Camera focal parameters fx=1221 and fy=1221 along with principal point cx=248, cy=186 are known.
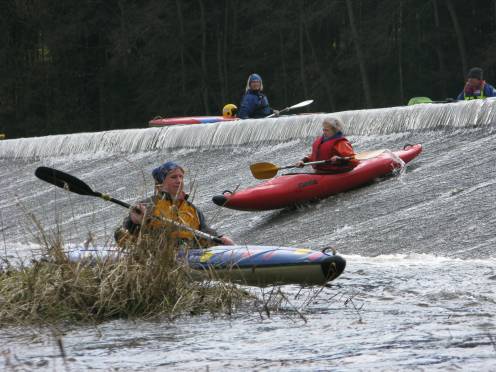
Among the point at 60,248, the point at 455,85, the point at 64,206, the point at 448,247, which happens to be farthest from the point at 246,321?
the point at 455,85

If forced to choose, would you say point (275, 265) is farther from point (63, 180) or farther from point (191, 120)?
point (191, 120)

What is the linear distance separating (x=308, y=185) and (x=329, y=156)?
42cm

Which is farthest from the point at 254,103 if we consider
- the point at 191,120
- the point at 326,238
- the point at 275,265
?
the point at 275,265

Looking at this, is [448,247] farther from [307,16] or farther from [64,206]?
[307,16]

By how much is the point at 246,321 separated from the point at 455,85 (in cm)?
2566

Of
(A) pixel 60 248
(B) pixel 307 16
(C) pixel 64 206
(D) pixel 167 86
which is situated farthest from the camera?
(D) pixel 167 86

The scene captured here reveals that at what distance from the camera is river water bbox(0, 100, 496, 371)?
558 centimetres

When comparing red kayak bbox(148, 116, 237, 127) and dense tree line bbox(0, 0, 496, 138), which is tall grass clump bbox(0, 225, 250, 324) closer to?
red kayak bbox(148, 116, 237, 127)

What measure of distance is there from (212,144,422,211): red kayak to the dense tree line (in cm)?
1830

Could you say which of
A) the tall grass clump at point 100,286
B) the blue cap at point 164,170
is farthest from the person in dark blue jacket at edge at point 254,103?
the tall grass clump at point 100,286

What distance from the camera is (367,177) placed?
→ 1170 cm

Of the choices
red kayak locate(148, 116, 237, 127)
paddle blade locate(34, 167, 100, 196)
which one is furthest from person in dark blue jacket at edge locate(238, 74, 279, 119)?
paddle blade locate(34, 167, 100, 196)

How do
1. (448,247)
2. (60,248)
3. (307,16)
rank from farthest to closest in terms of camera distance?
1. (307,16)
2. (448,247)
3. (60,248)

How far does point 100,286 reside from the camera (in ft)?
20.6
